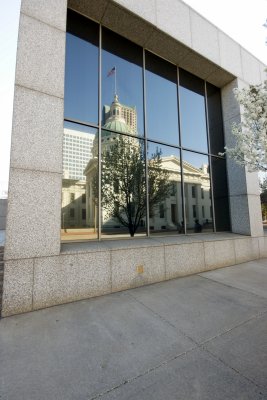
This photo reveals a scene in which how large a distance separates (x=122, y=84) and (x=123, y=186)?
3.41 meters

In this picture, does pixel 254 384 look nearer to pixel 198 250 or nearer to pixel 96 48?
pixel 198 250

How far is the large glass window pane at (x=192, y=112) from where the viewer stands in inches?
320

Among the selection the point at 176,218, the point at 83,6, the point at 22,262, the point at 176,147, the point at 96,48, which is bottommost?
the point at 22,262

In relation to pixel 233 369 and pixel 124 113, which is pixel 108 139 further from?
pixel 233 369

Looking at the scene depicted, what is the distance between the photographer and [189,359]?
255 centimetres

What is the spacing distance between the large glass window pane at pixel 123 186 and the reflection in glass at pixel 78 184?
1.22 ft

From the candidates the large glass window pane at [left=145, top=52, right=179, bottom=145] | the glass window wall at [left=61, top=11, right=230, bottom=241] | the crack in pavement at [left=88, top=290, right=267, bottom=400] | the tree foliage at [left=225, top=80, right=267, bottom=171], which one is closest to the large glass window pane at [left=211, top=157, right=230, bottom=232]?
the glass window wall at [left=61, top=11, right=230, bottom=241]

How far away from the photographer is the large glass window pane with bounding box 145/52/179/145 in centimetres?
734

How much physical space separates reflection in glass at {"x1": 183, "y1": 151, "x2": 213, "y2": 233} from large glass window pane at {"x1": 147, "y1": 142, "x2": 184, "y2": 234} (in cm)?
36

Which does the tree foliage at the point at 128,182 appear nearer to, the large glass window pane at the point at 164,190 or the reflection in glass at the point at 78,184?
the large glass window pane at the point at 164,190

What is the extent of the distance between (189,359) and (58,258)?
2816 mm

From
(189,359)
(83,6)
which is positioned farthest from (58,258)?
(83,6)

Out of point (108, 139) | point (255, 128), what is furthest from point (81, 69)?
point (255, 128)

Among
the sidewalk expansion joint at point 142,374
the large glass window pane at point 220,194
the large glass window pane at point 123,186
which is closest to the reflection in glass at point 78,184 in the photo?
the large glass window pane at point 123,186
